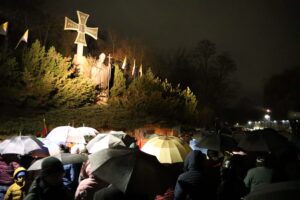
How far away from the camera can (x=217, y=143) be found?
32.2 feet

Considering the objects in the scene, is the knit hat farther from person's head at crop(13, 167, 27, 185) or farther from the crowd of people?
person's head at crop(13, 167, 27, 185)

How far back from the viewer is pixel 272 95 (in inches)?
2290

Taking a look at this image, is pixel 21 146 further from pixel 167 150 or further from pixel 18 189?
pixel 167 150

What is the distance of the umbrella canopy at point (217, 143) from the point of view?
9.75 m

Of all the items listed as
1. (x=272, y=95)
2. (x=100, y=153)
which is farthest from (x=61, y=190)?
(x=272, y=95)

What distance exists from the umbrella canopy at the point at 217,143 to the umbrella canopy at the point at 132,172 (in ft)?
17.1

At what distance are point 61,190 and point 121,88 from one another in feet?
91.2

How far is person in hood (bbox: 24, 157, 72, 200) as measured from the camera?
407cm

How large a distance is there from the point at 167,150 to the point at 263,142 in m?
3.49

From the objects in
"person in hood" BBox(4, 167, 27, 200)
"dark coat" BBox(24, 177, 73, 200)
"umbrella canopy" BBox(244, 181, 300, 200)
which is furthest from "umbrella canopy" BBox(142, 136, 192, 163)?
"umbrella canopy" BBox(244, 181, 300, 200)

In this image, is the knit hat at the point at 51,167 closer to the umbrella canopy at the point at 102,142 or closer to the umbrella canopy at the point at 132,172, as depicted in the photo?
the umbrella canopy at the point at 132,172

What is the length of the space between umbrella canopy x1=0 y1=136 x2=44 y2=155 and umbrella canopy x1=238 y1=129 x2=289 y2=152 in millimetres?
5565

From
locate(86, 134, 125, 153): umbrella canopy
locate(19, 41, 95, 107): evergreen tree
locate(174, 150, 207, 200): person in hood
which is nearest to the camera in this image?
locate(174, 150, 207, 200): person in hood

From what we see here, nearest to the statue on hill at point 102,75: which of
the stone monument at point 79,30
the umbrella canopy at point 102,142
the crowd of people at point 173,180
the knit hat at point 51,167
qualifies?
the stone monument at point 79,30
